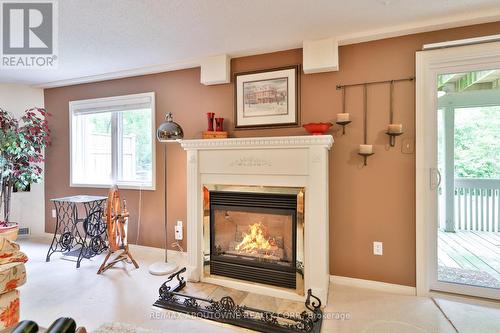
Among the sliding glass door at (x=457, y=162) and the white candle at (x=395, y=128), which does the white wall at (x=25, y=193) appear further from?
the sliding glass door at (x=457, y=162)

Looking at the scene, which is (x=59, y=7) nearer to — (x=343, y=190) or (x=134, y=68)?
(x=134, y=68)

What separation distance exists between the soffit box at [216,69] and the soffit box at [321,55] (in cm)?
85

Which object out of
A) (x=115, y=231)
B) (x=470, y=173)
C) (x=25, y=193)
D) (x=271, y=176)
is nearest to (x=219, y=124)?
(x=271, y=176)

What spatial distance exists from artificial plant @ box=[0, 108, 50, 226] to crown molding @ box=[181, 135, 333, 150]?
2568 mm

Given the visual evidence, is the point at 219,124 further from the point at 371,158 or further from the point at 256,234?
the point at 371,158

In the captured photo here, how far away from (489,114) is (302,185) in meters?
1.77

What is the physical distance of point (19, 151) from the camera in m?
3.43

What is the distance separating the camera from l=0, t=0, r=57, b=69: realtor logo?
202 centimetres

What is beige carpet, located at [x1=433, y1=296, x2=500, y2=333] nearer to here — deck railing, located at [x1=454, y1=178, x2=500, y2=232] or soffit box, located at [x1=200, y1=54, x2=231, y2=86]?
deck railing, located at [x1=454, y1=178, x2=500, y2=232]

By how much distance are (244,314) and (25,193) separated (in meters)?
4.06

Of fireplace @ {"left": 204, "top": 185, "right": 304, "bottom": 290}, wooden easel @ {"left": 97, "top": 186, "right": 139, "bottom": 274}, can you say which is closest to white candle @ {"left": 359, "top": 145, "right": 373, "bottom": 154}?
fireplace @ {"left": 204, "top": 185, "right": 304, "bottom": 290}

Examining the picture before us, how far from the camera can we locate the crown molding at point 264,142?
84.7 inches

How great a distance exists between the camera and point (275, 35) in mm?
2422

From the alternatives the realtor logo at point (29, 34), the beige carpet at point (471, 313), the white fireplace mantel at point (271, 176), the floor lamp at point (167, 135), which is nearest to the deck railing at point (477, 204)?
the beige carpet at point (471, 313)
